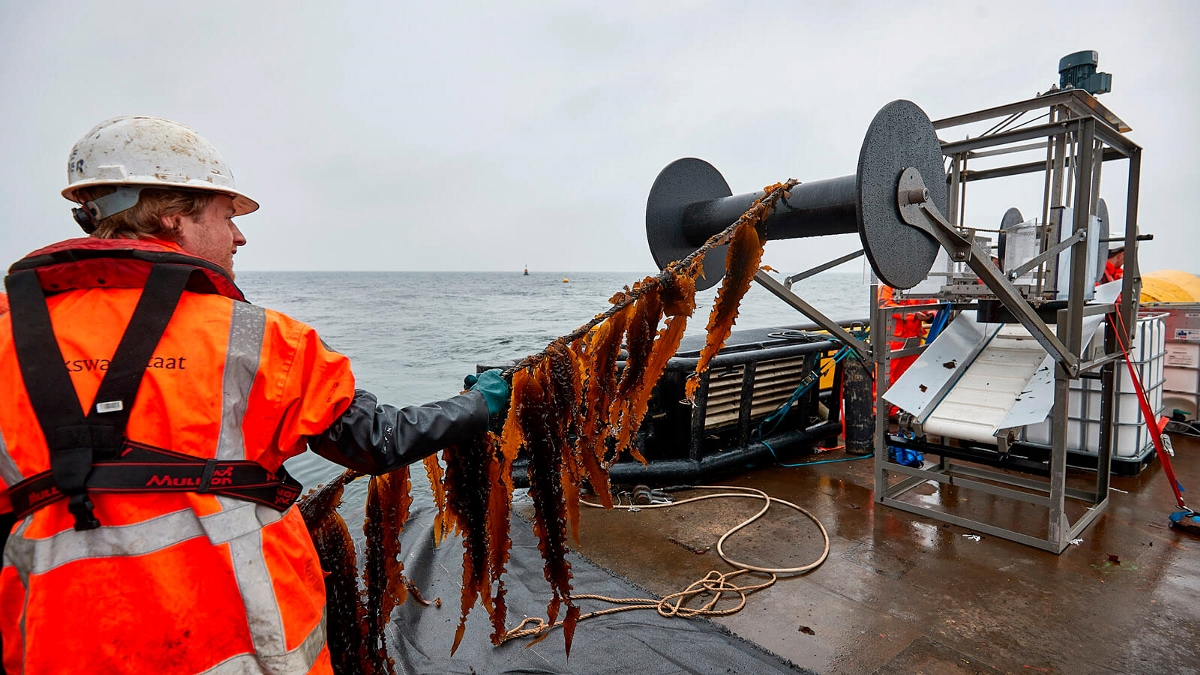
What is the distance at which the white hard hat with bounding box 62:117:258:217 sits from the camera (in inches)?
59.0

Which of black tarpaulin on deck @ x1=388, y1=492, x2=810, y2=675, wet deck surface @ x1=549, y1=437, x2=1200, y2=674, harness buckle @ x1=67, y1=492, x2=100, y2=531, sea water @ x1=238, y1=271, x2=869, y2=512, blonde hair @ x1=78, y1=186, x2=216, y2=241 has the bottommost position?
sea water @ x1=238, y1=271, x2=869, y2=512

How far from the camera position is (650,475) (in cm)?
534

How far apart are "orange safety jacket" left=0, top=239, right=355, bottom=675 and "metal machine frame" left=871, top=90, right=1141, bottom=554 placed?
9.03 feet

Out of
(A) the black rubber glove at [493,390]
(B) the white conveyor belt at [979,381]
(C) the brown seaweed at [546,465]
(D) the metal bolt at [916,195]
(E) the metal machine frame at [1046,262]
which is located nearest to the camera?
(A) the black rubber glove at [493,390]

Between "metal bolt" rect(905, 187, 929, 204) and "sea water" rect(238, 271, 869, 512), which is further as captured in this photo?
"sea water" rect(238, 271, 869, 512)

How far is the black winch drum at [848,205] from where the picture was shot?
2387mm

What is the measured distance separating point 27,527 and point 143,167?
2.88ft

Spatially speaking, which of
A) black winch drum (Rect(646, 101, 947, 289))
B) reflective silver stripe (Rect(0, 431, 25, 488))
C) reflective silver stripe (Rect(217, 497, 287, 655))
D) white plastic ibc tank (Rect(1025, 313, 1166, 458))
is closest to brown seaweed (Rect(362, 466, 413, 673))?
reflective silver stripe (Rect(217, 497, 287, 655))

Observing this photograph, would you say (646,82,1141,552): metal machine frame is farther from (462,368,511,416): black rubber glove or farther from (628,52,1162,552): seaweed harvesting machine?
(462,368,511,416): black rubber glove

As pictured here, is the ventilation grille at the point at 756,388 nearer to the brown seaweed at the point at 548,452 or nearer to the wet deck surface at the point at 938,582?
the wet deck surface at the point at 938,582

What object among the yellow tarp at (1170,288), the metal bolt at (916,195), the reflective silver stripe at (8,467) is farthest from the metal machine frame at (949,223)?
the yellow tarp at (1170,288)

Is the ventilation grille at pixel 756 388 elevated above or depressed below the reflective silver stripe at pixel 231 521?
below

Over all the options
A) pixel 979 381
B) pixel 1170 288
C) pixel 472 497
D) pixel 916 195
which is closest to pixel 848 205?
pixel 916 195

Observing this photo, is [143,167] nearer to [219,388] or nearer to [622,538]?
[219,388]
